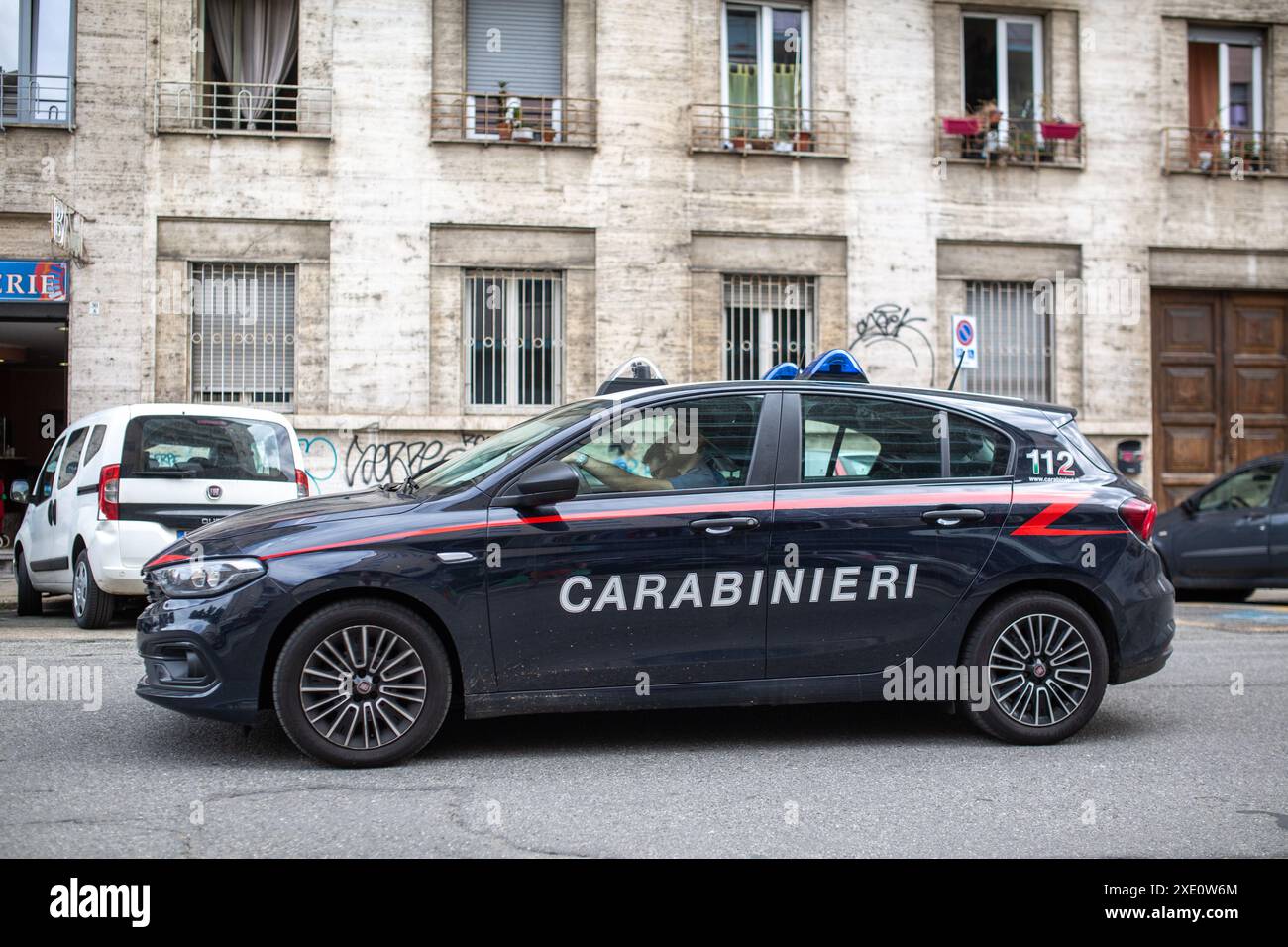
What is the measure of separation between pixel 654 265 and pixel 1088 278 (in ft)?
19.7

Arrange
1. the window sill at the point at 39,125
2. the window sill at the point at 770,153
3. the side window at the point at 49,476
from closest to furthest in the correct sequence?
the side window at the point at 49,476 → the window sill at the point at 39,125 → the window sill at the point at 770,153

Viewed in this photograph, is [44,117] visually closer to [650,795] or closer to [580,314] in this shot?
[580,314]

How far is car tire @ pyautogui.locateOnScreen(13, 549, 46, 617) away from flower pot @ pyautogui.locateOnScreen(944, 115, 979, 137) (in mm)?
12363

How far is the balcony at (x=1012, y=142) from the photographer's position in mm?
16969

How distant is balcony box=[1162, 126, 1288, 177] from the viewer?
57.6 ft

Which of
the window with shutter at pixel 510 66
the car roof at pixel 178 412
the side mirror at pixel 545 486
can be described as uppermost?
the window with shutter at pixel 510 66

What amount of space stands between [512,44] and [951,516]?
41.1ft

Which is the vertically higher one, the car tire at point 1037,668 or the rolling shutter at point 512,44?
the rolling shutter at point 512,44

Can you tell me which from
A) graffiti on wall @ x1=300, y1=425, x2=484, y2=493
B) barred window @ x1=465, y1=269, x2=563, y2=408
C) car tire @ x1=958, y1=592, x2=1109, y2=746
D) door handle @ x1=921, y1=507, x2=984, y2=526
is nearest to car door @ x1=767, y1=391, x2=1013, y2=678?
door handle @ x1=921, y1=507, x2=984, y2=526

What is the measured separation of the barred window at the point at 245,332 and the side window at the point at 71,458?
5106 millimetres

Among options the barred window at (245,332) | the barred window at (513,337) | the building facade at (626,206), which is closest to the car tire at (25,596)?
the building facade at (626,206)

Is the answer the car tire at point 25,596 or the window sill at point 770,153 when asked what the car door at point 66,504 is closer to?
the car tire at point 25,596

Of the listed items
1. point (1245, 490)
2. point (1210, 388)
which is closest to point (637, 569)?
point (1245, 490)

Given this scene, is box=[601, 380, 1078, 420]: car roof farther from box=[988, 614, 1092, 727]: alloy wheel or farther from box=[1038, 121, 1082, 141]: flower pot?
box=[1038, 121, 1082, 141]: flower pot
